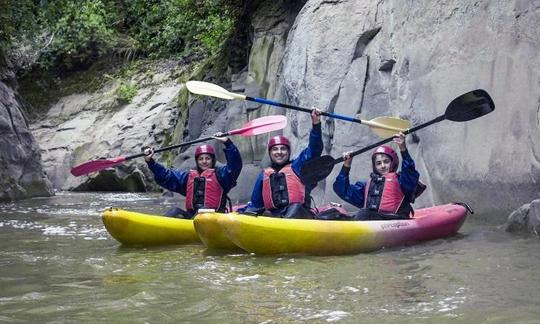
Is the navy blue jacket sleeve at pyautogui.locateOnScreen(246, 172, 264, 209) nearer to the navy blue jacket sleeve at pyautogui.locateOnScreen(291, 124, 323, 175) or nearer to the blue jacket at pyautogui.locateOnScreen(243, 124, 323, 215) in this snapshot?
the blue jacket at pyautogui.locateOnScreen(243, 124, 323, 215)

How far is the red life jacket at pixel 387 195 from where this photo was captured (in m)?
5.78

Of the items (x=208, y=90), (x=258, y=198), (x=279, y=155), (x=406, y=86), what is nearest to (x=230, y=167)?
(x=258, y=198)

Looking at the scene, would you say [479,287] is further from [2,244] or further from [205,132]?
[205,132]

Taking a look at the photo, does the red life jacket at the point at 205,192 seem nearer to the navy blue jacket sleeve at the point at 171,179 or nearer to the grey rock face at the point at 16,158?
the navy blue jacket sleeve at the point at 171,179

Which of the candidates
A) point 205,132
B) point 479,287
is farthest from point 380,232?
point 205,132

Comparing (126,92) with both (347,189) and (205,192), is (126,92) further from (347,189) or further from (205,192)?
(347,189)

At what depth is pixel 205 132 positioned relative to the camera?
1288 centimetres

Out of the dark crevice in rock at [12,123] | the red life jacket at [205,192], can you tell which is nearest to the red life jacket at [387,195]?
the red life jacket at [205,192]

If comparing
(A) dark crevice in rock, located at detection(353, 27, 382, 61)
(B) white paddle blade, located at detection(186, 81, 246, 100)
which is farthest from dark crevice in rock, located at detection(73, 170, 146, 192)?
(B) white paddle blade, located at detection(186, 81, 246, 100)

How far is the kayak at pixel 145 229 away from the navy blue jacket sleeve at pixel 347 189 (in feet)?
4.35

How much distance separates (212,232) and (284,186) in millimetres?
866

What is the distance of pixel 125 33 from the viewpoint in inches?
775

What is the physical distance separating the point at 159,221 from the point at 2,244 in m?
1.47

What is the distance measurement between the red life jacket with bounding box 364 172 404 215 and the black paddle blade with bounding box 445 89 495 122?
2.72 feet
